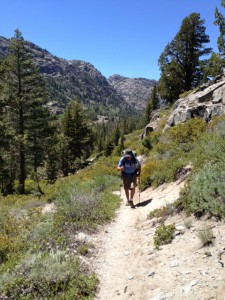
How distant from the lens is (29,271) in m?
5.26

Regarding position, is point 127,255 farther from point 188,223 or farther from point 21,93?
point 21,93

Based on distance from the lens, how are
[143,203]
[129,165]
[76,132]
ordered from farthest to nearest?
[76,132] → [129,165] → [143,203]

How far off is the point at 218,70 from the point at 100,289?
15015 mm

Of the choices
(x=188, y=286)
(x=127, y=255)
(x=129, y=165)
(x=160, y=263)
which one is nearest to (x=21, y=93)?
(x=129, y=165)

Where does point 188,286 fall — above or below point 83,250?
above

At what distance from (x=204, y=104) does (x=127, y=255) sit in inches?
594

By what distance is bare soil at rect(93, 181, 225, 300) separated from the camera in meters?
4.34

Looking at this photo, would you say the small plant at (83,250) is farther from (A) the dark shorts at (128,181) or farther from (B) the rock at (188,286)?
(A) the dark shorts at (128,181)

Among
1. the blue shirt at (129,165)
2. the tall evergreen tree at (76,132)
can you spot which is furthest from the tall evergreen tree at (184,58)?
the blue shirt at (129,165)

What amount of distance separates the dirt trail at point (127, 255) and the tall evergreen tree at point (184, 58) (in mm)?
22377

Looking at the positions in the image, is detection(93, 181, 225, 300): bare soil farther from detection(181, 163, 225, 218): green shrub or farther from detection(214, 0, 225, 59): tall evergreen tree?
detection(214, 0, 225, 59): tall evergreen tree

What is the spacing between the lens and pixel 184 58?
95.3 feet

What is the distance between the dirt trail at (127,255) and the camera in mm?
4926

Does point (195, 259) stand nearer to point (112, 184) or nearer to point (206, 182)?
point (206, 182)
